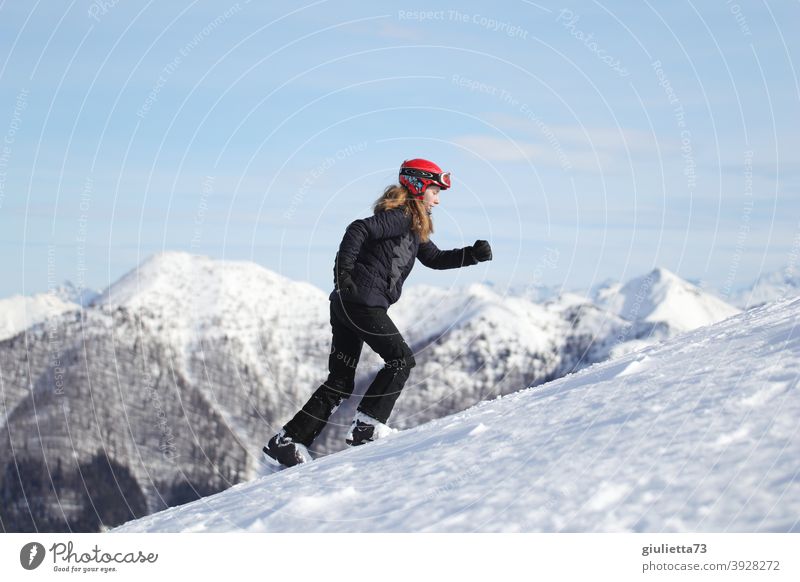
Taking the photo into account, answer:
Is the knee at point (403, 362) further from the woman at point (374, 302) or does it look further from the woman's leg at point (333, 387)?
the woman's leg at point (333, 387)

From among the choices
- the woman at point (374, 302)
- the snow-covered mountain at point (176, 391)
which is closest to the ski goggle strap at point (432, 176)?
the woman at point (374, 302)

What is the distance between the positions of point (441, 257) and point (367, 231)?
1179 mm

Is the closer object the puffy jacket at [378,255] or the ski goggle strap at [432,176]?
the puffy jacket at [378,255]

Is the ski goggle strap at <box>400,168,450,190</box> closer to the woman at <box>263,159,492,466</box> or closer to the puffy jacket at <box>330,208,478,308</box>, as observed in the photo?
the woman at <box>263,159,492,466</box>

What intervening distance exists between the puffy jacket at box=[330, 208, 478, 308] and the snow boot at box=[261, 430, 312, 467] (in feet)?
5.11

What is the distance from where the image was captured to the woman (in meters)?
8.26

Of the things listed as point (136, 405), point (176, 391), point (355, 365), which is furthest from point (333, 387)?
point (176, 391)

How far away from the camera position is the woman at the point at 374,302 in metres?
8.26

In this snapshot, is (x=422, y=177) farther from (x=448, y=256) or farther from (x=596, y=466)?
A: (x=596, y=466)

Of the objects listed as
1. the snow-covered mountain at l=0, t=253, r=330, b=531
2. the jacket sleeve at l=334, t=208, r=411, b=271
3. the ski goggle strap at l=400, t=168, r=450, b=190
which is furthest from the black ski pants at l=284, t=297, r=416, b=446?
the snow-covered mountain at l=0, t=253, r=330, b=531

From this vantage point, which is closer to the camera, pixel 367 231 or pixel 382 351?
pixel 367 231

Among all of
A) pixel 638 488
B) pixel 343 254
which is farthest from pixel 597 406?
pixel 343 254

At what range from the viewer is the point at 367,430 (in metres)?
8.49
